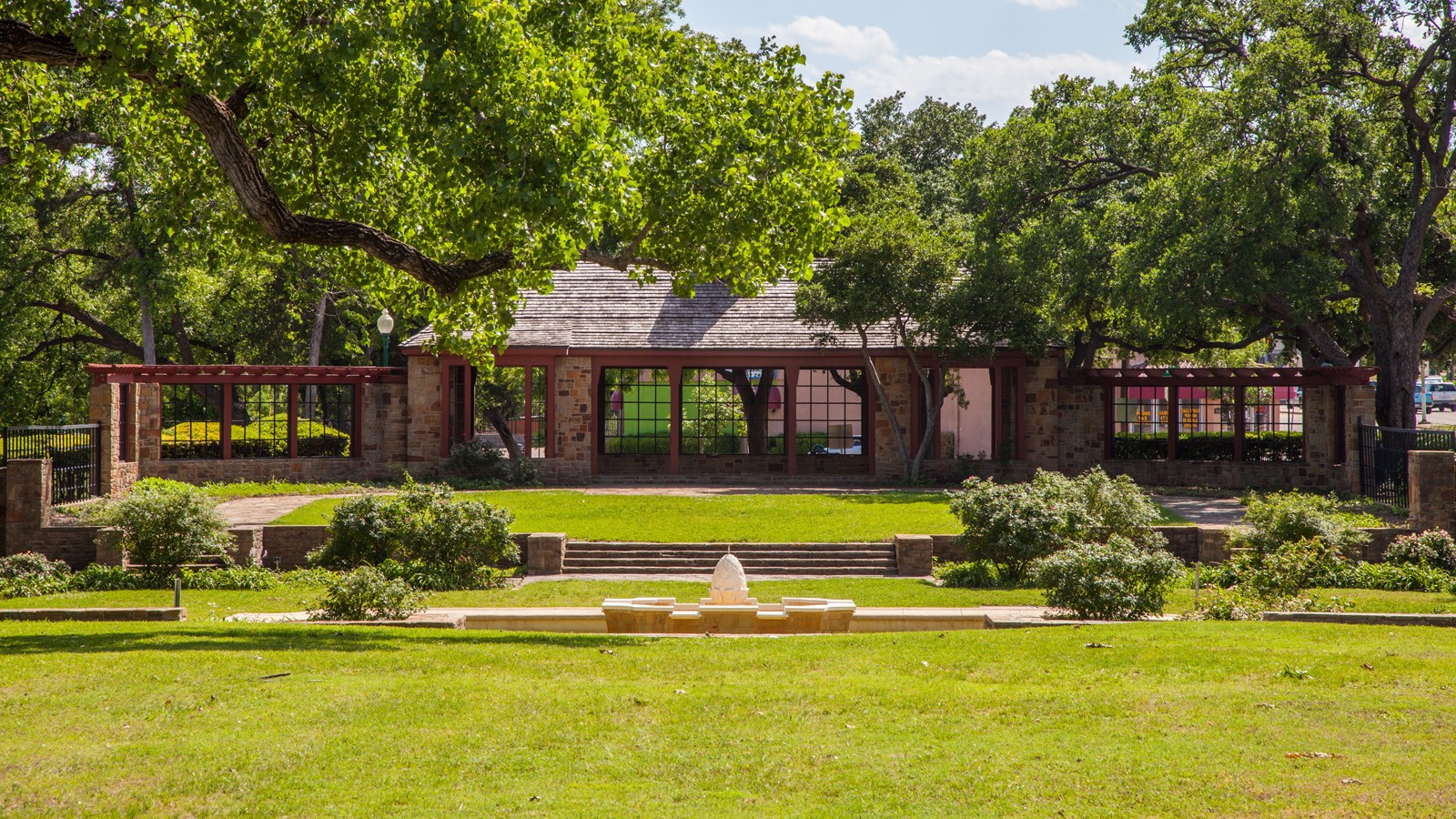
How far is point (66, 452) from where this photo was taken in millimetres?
22094

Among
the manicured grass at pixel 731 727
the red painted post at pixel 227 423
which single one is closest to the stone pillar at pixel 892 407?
the red painted post at pixel 227 423

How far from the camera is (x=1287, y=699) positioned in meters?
8.18

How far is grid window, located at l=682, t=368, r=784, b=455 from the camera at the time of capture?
30703mm

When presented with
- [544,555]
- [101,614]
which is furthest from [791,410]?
[101,614]

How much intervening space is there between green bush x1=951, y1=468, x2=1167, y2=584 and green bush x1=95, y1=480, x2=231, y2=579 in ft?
34.7

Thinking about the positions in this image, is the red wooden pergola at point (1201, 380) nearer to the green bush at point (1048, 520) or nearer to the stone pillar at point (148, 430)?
the green bush at point (1048, 520)

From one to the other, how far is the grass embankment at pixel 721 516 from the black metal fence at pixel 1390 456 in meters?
4.52

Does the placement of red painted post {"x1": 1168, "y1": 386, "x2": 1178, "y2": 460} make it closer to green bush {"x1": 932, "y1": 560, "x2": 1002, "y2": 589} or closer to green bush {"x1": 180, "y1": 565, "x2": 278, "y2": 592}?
green bush {"x1": 932, "y1": 560, "x2": 1002, "y2": 589}

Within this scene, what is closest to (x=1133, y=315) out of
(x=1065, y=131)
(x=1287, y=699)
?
(x=1065, y=131)

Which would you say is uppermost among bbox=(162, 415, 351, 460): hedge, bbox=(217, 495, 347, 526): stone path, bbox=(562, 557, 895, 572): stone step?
bbox=(162, 415, 351, 460): hedge

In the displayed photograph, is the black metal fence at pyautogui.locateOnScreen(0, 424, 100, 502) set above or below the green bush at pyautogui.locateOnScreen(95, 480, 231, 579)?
above

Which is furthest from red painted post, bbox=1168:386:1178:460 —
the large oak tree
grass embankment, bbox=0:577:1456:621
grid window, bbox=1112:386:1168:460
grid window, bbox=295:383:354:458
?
grid window, bbox=295:383:354:458

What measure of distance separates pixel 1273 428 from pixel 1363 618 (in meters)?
17.4

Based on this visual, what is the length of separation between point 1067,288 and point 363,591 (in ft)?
62.9
